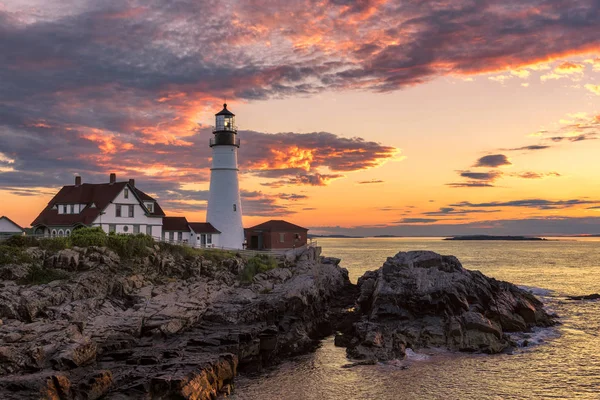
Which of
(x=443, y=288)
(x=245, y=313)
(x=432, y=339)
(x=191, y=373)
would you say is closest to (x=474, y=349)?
(x=432, y=339)

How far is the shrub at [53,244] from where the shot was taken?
127 feet

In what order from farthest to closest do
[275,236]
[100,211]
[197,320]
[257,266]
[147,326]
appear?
1. [275,236]
2. [100,211]
3. [257,266]
4. [197,320]
5. [147,326]

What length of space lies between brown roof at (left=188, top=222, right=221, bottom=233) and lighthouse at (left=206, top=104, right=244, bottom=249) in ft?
1.61

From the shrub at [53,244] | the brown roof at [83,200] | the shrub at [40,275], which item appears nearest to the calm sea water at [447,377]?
the shrub at [40,275]

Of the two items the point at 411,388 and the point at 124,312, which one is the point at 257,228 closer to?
the point at 124,312

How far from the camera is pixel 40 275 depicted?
34.8 metres

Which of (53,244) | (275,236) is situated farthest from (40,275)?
(275,236)

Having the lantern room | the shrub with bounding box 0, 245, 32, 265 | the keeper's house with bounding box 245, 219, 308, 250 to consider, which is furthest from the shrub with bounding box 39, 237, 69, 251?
the keeper's house with bounding box 245, 219, 308, 250

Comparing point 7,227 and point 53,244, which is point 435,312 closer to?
point 53,244

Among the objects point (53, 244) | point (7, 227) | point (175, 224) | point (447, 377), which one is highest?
point (175, 224)

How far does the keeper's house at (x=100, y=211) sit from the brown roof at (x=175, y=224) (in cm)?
319

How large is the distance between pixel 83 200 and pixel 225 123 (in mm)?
18153

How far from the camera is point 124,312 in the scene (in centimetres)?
3195

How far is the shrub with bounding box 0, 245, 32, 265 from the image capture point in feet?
115
